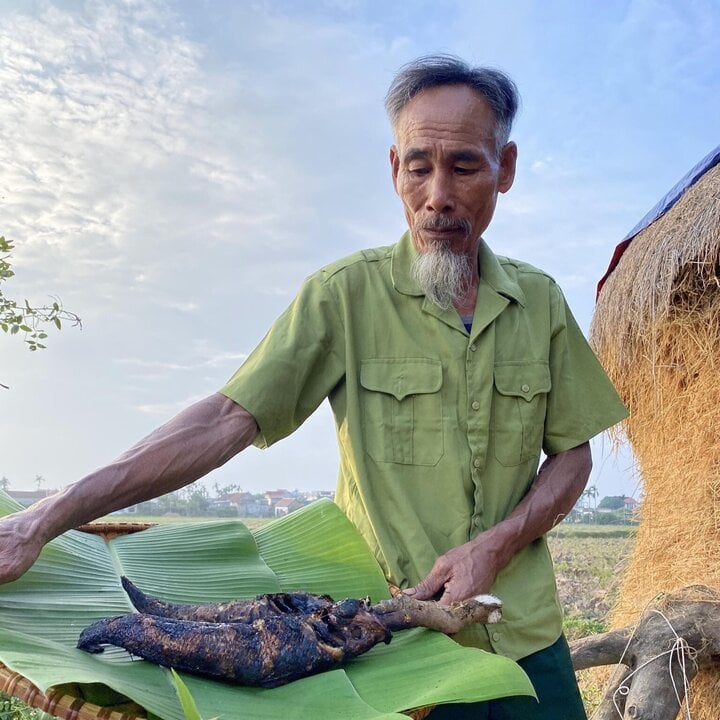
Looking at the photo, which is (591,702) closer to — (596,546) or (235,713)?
(235,713)

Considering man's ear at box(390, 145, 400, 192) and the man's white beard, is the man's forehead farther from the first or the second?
the man's white beard

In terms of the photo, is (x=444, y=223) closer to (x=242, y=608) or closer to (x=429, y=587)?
(x=429, y=587)

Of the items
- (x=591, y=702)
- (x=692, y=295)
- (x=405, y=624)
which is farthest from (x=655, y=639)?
(x=405, y=624)

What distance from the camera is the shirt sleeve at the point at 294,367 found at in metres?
1.75

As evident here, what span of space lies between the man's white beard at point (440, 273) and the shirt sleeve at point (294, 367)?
0.24 metres

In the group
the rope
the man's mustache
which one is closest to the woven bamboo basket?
the man's mustache

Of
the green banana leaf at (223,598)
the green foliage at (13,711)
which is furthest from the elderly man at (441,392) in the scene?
the green foliage at (13,711)

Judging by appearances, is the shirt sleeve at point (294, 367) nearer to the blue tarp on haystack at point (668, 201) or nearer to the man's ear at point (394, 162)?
the man's ear at point (394, 162)

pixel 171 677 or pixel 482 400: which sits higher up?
pixel 482 400

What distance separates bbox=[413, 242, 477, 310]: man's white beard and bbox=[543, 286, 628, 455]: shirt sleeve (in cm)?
35

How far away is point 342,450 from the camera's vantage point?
1.97m

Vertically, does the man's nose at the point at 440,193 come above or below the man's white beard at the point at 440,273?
above

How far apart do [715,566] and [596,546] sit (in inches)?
345

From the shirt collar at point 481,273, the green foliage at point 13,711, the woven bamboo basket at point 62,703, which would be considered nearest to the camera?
the woven bamboo basket at point 62,703
